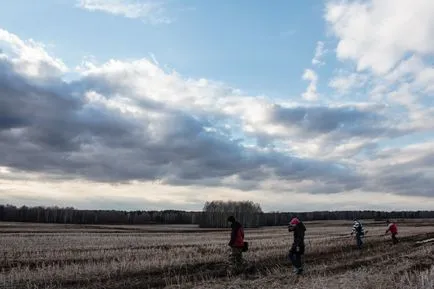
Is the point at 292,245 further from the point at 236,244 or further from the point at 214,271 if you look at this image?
the point at 214,271

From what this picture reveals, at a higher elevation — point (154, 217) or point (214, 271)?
point (154, 217)

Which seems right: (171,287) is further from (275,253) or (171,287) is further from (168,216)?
(168,216)

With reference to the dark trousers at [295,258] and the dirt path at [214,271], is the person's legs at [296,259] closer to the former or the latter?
the dark trousers at [295,258]

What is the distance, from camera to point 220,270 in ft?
63.2

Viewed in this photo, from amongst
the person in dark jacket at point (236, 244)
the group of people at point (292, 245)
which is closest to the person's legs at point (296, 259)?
the group of people at point (292, 245)

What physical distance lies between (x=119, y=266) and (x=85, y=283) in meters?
3.99

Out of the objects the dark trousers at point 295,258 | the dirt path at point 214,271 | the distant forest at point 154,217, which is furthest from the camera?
the distant forest at point 154,217

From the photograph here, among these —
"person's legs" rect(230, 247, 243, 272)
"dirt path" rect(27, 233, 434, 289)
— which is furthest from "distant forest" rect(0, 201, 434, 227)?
"person's legs" rect(230, 247, 243, 272)

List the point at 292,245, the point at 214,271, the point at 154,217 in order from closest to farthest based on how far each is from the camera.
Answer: the point at 292,245
the point at 214,271
the point at 154,217

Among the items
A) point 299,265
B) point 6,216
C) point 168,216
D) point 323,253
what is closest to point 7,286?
point 299,265


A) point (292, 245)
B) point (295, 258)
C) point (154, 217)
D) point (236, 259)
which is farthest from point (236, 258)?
point (154, 217)

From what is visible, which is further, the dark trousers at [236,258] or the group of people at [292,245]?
the dark trousers at [236,258]

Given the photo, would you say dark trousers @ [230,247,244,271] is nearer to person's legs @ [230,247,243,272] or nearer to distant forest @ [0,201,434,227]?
person's legs @ [230,247,243,272]

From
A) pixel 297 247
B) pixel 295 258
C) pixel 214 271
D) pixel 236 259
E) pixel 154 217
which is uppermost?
pixel 154 217
